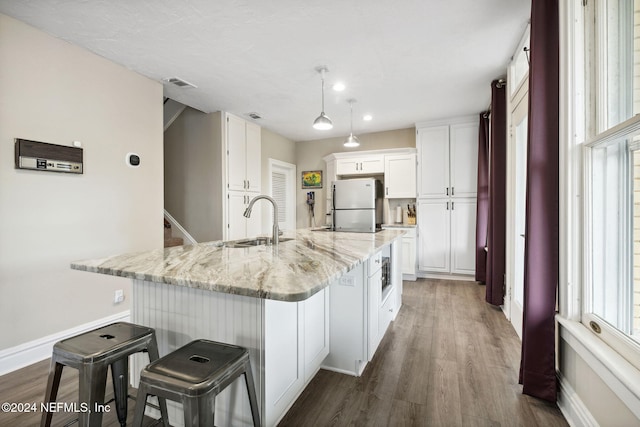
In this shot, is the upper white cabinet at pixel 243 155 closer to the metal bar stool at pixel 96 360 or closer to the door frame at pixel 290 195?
the door frame at pixel 290 195

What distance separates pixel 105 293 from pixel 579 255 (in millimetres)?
3605

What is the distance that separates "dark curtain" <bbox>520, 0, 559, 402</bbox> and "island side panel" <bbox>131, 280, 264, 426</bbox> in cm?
154

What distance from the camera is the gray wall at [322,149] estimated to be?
527 centimetres

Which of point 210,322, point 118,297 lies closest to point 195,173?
point 118,297

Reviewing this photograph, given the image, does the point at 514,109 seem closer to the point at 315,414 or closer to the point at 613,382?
the point at 613,382

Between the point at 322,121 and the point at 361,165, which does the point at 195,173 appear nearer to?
the point at 322,121

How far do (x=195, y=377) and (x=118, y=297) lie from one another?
243cm

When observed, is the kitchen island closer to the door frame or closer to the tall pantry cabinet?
the tall pantry cabinet

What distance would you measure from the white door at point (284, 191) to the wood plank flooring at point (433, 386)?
136 inches

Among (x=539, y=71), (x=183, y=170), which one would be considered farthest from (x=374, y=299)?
(x=183, y=170)

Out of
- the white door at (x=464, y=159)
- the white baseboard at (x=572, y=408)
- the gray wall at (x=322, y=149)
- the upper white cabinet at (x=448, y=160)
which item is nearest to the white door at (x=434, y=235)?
the upper white cabinet at (x=448, y=160)

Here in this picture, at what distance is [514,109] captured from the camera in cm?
275

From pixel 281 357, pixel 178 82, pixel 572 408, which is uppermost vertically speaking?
pixel 178 82

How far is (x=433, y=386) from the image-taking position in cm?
184
